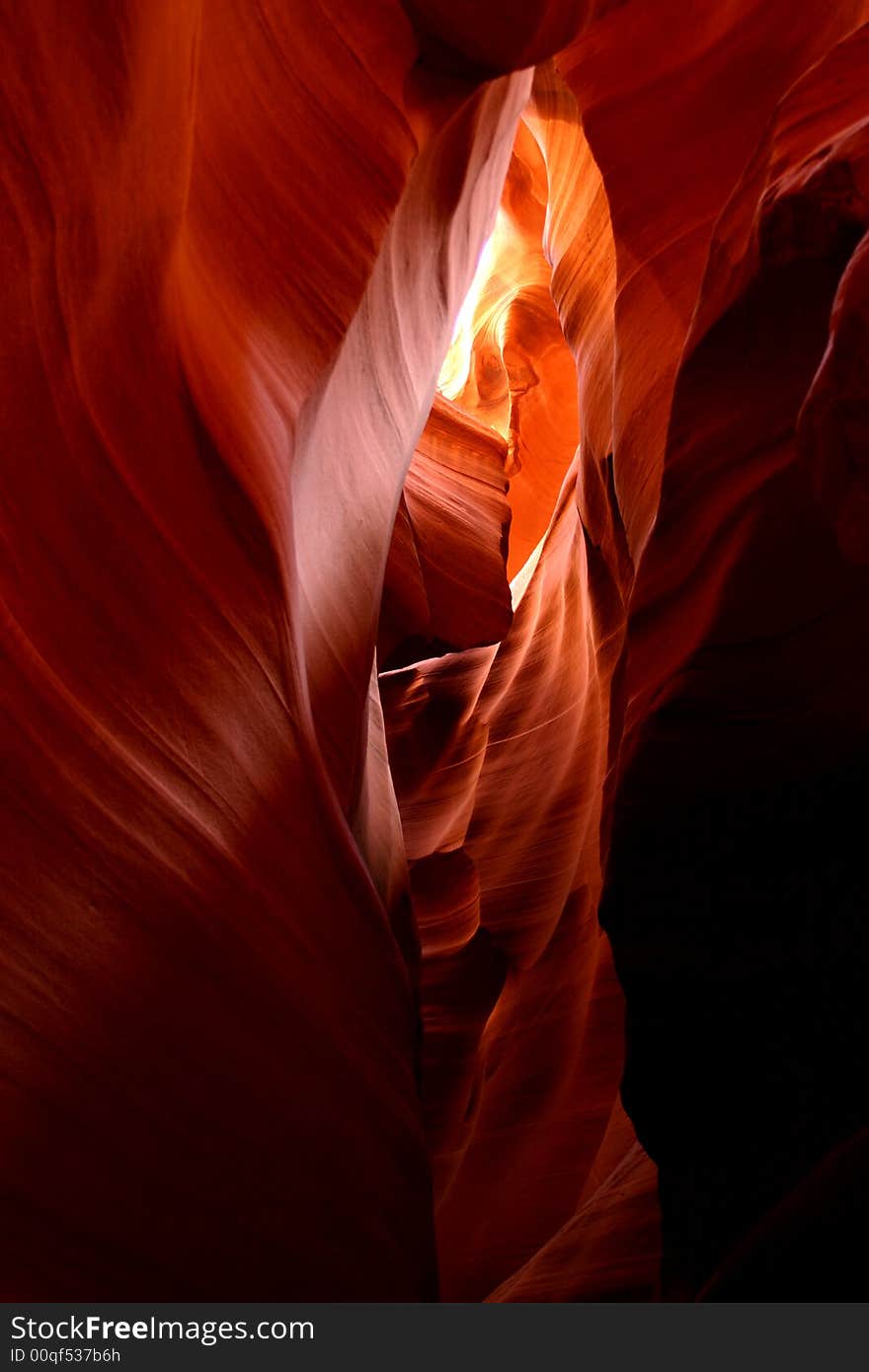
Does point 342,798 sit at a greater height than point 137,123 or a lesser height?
lesser

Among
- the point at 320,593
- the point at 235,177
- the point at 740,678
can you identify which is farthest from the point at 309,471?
the point at 740,678

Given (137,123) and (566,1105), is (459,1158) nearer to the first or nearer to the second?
(566,1105)

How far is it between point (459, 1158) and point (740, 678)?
3636mm

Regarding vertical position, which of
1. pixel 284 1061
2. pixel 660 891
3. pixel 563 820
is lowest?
pixel 563 820

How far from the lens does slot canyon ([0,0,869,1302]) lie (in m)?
2.22

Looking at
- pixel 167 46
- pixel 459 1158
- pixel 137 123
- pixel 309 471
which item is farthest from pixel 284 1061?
pixel 459 1158

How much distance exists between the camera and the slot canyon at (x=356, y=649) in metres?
2.22

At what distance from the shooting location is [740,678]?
321 centimetres

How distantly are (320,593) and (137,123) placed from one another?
5.56ft

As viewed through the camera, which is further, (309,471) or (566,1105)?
(566,1105)

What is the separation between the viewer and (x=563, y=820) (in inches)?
245

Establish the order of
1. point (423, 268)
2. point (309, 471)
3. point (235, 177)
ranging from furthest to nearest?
1. point (423, 268)
2. point (309, 471)
3. point (235, 177)

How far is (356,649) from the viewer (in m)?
4.24
